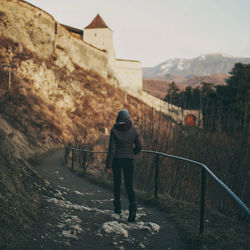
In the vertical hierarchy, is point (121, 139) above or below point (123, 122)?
below

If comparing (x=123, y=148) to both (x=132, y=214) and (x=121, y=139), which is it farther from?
(x=132, y=214)

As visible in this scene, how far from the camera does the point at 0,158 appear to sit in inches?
179

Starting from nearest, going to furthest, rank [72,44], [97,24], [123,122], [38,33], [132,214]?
[132,214]
[123,122]
[38,33]
[72,44]
[97,24]

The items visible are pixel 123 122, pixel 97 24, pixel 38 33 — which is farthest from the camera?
pixel 97 24

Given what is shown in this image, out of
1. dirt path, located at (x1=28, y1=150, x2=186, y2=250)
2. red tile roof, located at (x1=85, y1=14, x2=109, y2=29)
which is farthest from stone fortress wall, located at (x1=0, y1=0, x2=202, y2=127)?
dirt path, located at (x1=28, y1=150, x2=186, y2=250)

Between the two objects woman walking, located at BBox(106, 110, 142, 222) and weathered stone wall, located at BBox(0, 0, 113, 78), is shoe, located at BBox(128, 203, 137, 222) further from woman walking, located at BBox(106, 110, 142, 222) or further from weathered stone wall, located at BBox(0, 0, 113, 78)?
weathered stone wall, located at BBox(0, 0, 113, 78)

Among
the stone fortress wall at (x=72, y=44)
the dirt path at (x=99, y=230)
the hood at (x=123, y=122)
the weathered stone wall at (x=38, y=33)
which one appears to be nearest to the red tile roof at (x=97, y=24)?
the stone fortress wall at (x=72, y=44)

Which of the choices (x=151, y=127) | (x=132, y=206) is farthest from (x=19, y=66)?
(x=132, y=206)

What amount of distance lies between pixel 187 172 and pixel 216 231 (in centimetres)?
260

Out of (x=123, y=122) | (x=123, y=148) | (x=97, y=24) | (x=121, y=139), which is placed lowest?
(x=123, y=148)

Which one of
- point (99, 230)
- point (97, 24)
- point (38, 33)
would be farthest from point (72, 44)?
→ point (99, 230)

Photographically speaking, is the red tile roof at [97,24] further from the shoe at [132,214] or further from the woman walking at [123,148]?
the shoe at [132,214]

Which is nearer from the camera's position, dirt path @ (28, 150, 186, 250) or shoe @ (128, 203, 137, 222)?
dirt path @ (28, 150, 186, 250)

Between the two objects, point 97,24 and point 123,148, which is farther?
point 97,24
